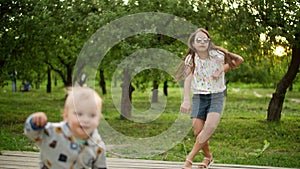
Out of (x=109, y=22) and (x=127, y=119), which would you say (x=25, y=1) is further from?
(x=127, y=119)

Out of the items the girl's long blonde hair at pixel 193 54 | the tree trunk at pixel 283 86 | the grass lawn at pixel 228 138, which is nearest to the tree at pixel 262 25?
the tree trunk at pixel 283 86

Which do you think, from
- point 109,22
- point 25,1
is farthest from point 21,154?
point 25,1

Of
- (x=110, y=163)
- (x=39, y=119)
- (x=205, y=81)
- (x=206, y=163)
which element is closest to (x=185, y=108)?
(x=205, y=81)

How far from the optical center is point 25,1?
1214cm

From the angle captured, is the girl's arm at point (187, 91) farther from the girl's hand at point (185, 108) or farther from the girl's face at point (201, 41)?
the girl's face at point (201, 41)

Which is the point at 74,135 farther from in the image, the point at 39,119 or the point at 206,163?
the point at 206,163

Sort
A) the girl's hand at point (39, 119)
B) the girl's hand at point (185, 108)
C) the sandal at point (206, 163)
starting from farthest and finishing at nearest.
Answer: the sandal at point (206, 163), the girl's hand at point (185, 108), the girl's hand at point (39, 119)

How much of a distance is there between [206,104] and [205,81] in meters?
0.28

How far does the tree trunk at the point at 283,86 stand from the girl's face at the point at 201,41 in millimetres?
7568

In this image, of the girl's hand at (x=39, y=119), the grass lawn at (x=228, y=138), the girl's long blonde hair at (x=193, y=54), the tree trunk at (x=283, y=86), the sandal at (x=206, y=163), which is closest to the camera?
the girl's hand at (x=39, y=119)

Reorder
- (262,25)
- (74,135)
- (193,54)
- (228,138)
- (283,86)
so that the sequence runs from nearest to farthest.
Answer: (74,135) < (193,54) < (228,138) < (262,25) < (283,86)

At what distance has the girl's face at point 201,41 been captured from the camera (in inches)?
216

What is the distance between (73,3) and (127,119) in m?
3.97

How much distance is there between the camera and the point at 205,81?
216 inches
